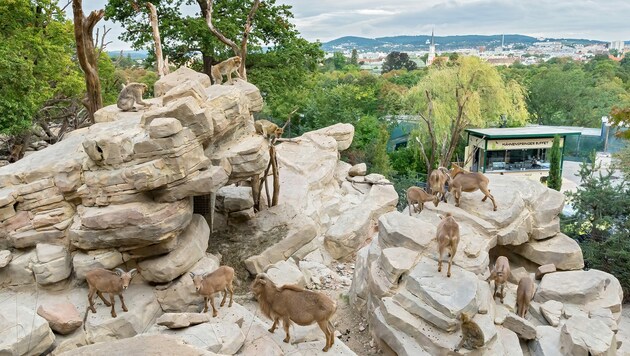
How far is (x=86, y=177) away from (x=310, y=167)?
9698 millimetres

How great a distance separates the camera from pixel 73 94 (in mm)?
19297

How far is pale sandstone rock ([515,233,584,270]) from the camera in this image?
1152 centimetres

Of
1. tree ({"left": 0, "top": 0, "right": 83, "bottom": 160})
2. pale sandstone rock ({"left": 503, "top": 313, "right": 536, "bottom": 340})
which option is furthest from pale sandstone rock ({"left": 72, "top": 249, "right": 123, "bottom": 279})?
tree ({"left": 0, "top": 0, "right": 83, "bottom": 160})

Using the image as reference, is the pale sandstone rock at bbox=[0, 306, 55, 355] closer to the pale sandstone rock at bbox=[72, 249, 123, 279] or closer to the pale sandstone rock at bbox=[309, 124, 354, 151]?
the pale sandstone rock at bbox=[72, 249, 123, 279]

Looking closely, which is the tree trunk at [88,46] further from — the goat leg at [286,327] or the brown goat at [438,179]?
the goat leg at [286,327]

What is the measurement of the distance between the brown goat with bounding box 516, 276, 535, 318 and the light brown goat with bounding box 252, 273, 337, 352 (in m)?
4.33

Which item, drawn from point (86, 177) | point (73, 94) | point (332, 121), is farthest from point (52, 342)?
point (332, 121)

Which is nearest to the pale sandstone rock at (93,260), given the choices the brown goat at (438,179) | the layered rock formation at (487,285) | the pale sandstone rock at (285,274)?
the pale sandstone rock at (285,274)

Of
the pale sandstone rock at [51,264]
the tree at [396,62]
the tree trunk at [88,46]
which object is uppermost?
the tree trunk at [88,46]

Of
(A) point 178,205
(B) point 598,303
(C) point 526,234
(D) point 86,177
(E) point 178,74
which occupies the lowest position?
(B) point 598,303

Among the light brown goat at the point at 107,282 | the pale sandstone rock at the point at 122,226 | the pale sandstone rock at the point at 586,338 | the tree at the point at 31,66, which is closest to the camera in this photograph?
the light brown goat at the point at 107,282

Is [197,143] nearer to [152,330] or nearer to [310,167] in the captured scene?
[152,330]

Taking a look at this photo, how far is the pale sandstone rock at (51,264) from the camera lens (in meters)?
8.52

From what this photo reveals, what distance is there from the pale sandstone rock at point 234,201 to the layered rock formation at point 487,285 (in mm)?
3495
